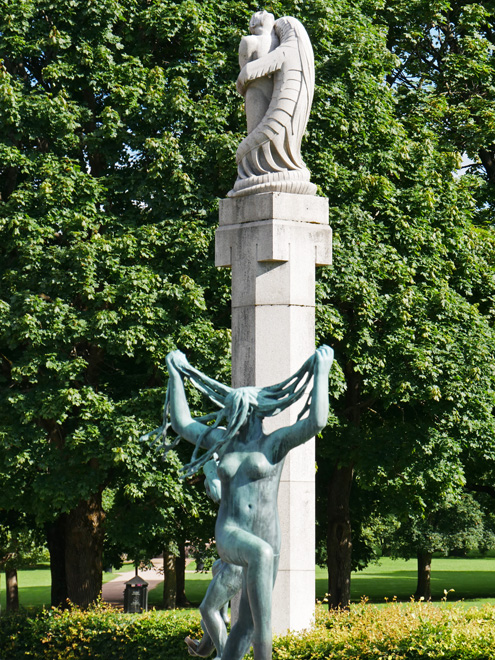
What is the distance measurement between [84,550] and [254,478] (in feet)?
39.6

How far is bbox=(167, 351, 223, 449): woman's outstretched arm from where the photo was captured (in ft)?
20.9

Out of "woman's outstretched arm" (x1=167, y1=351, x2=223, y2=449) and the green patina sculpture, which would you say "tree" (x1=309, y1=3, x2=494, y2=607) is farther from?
the green patina sculpture

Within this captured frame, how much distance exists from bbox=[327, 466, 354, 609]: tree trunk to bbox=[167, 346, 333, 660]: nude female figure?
46.1ft

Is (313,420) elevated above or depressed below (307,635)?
above

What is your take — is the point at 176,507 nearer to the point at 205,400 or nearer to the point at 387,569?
the point at 205,400

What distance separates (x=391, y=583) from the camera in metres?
43.1

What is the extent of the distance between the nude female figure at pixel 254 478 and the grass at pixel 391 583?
25081 mm

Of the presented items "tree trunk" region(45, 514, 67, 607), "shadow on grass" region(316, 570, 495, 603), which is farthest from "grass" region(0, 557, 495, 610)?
"tree trunk" region(45, 514, 67, 607)

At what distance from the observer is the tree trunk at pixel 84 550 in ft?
56.7

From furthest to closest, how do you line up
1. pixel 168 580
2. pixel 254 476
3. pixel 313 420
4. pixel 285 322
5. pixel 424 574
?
1. pixel 424 574
2. pixel 168 580
3. pixel 285 322
4. pixel 254 476
5. pixel 313 420

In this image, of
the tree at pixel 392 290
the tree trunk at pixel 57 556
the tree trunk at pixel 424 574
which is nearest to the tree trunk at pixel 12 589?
the tree trunk at pixel 57 556

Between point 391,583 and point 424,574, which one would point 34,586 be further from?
point 424,574

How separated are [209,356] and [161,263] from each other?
187cm

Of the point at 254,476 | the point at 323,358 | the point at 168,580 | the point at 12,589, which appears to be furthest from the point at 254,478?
the point at 12,589
